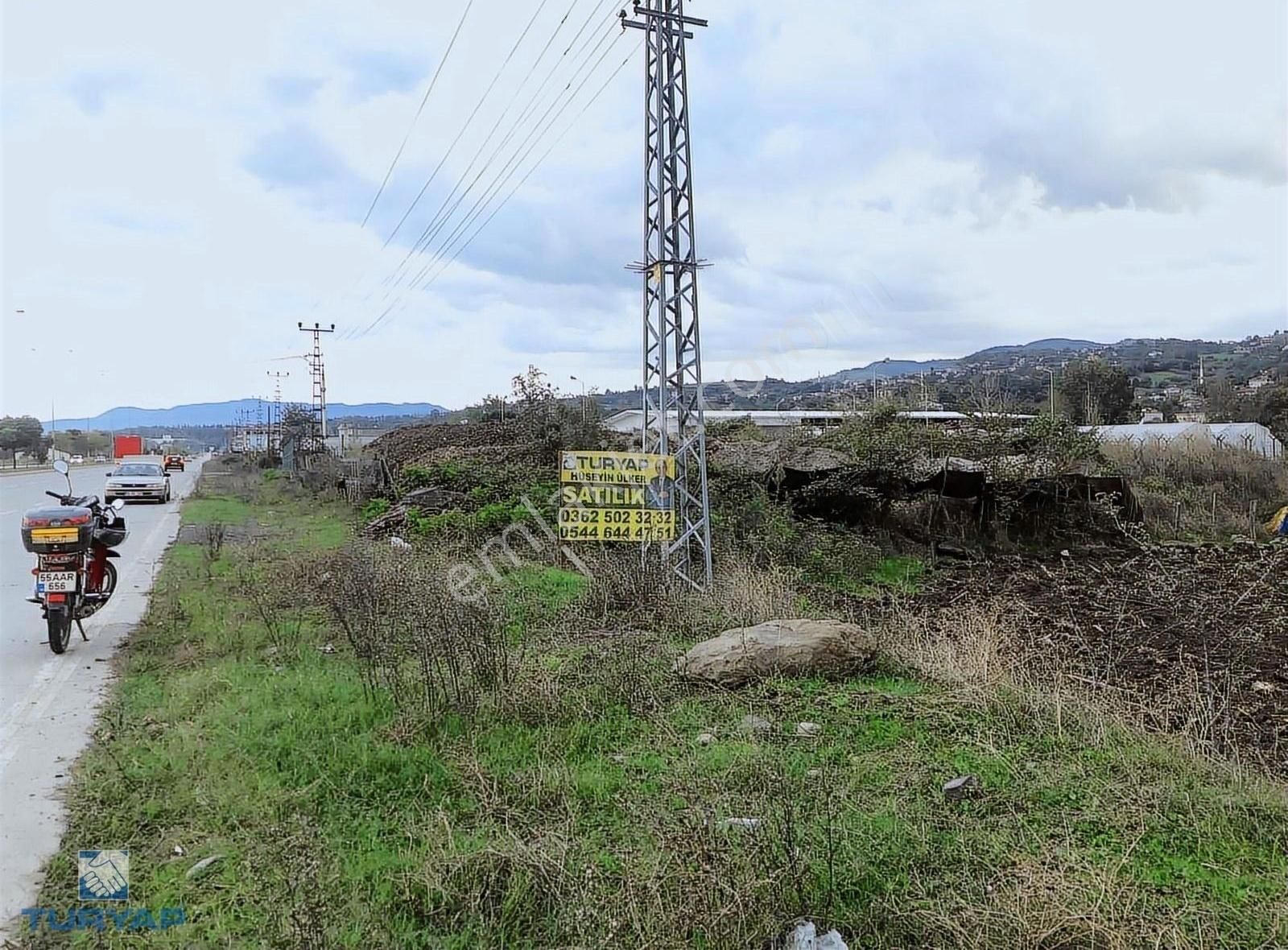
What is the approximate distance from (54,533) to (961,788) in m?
7.62

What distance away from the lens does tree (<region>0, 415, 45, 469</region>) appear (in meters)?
59.5

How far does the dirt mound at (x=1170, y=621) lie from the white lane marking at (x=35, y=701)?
746 cm

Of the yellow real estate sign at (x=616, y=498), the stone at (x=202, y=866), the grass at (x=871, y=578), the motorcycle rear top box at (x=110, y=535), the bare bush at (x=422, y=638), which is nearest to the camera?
the stone at (x=202, y=866)

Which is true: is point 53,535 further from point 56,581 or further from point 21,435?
point 21,435

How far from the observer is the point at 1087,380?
41125 mm

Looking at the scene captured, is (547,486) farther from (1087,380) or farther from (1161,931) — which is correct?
(1087,380)

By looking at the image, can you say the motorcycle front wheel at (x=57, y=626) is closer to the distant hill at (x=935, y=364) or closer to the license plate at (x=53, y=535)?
the license plate at (x=53, y=535)

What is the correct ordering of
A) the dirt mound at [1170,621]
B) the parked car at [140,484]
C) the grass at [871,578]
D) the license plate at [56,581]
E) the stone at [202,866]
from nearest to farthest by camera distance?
1. the stone at [202,866]
2. the dirt mound at [1170,621]
3. the license plate at [56,581]
4. the grass at [871,578]
5. the parked car at [140,484]

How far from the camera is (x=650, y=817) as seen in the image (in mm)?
4492

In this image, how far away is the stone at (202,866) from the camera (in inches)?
158

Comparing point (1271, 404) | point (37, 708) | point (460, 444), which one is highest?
point (1271, 404)

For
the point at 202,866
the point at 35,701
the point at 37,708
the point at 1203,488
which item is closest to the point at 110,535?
the point at 35,701

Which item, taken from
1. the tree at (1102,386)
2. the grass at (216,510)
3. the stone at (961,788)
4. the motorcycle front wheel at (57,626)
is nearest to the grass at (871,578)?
the stone at (961,788)

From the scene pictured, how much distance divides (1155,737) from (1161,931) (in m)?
2.56
